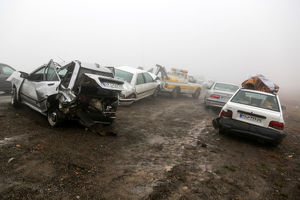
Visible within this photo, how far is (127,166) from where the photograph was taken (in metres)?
3.49

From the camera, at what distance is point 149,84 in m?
10.5

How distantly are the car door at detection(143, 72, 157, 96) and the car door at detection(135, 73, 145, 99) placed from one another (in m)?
0.34

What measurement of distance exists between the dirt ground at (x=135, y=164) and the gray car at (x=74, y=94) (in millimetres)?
426

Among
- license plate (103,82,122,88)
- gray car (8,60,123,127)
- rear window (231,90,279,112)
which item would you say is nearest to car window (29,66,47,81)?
gray car (8,60,123,127)

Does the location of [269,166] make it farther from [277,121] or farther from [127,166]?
[127,166]

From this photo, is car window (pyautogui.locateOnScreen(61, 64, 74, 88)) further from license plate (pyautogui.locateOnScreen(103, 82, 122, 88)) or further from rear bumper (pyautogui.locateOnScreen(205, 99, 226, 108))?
rear bumper (pyautogui.locateOnScreen(205, 99, 226, 108))

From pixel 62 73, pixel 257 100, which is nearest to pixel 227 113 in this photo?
pixel 257 100

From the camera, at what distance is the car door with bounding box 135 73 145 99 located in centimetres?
936

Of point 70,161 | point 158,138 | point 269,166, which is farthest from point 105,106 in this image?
point 269,166

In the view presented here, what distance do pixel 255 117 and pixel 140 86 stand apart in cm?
559

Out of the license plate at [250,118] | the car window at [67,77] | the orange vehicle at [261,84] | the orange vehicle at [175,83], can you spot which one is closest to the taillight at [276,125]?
the license plate at [250,118]

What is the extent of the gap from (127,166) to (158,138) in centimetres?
188

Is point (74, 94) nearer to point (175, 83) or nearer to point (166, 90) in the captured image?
point (166, 90)

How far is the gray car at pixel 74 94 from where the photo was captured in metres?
4.62
